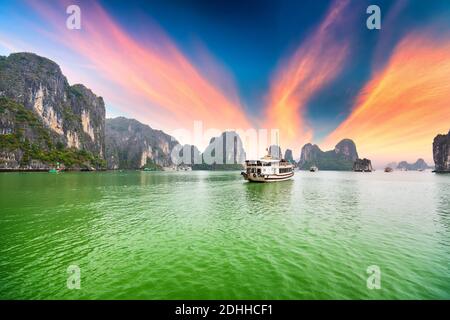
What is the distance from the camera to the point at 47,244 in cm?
1445

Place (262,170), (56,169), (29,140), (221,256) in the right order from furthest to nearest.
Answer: (29,140), (56,169), (262,170), (221,256)

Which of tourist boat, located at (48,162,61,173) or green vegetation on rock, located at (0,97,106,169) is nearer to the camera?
tourist boat, located at (48,162,61,173)

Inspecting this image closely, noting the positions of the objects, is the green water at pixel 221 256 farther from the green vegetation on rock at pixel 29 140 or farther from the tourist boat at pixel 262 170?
the green vegetation on rock at pixel 29 140

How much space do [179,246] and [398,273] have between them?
12769mm

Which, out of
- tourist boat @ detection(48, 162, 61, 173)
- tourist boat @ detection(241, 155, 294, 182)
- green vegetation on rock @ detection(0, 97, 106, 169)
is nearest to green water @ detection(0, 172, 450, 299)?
tourist boat @ detection(241, 155, 294, 182)

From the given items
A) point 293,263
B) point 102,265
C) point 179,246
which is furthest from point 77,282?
point 293,263

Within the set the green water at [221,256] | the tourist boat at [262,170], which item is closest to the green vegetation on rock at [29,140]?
the tourist boat at [262,170]

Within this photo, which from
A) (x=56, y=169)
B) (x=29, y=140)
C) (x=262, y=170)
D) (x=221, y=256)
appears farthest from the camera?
(x=29, y=140)

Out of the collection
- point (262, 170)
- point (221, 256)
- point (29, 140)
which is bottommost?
point (221, 256)

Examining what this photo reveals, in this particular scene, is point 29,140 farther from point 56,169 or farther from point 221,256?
point 221,256

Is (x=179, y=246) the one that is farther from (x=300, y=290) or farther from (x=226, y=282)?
(x=300, y=290)

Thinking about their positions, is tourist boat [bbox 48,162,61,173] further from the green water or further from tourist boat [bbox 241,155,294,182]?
the green water

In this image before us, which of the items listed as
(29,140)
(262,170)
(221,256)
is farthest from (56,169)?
(221,256)
